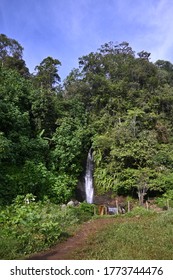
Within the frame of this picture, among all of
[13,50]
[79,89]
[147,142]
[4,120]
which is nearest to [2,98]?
[4,120]

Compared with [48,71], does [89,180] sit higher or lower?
lower

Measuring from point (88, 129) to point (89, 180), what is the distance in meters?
3.73

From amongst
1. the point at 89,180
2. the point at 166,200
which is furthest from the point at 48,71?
the point at 166,200

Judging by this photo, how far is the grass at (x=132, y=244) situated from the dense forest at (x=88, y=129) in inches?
240

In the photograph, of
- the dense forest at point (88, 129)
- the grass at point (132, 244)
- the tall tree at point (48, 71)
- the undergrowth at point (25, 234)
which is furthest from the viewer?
the tall tree at point (48, 71)

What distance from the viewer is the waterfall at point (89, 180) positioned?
19047mm

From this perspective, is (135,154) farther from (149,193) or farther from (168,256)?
(168,256)

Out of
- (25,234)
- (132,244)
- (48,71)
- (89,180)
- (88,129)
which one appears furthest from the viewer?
(48,71)

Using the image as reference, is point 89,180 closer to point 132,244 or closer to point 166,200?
point 166,200

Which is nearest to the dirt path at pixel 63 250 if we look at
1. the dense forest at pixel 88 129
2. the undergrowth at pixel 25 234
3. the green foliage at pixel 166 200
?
the undergrowth at pixel 25 234

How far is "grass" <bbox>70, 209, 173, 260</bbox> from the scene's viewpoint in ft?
18.8

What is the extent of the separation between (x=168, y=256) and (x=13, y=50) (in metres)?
27.4

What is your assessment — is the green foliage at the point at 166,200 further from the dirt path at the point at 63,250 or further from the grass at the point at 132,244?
the dirt path at the point at 63,250

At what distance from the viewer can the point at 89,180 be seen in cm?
1961
